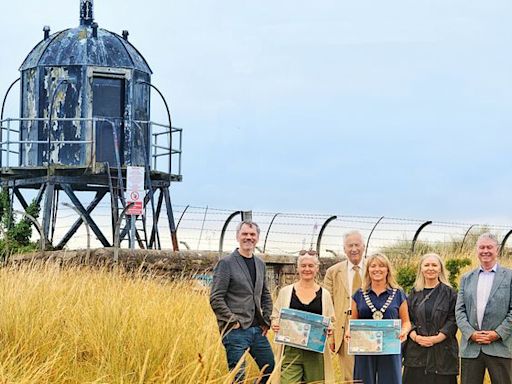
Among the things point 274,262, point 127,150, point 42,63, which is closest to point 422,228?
point 274,262

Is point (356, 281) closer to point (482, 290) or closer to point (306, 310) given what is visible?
point (306, 310)

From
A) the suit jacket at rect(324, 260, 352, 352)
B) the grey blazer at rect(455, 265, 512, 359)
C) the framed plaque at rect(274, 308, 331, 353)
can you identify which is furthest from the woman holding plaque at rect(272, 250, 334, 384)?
the grey blazer at rect(455, 265, 512, 359)

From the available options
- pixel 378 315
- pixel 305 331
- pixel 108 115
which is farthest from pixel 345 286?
pixel 108 115

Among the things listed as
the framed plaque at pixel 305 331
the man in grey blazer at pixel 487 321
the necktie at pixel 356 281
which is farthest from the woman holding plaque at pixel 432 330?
the framed plaque at pixel 305 331

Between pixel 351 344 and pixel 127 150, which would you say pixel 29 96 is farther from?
pixel 351 344

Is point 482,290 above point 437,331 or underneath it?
above

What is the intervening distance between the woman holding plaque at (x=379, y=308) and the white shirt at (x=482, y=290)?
0.73 m

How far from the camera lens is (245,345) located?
29.8 feet

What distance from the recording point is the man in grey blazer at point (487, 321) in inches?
360

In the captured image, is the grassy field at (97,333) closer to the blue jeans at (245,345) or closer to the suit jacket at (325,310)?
the blue jeans at (245,345)

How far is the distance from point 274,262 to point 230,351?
11.7m

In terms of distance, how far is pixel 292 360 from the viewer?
8.76 meters

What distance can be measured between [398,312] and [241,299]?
50.4 inches

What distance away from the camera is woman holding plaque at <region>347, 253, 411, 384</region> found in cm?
867
